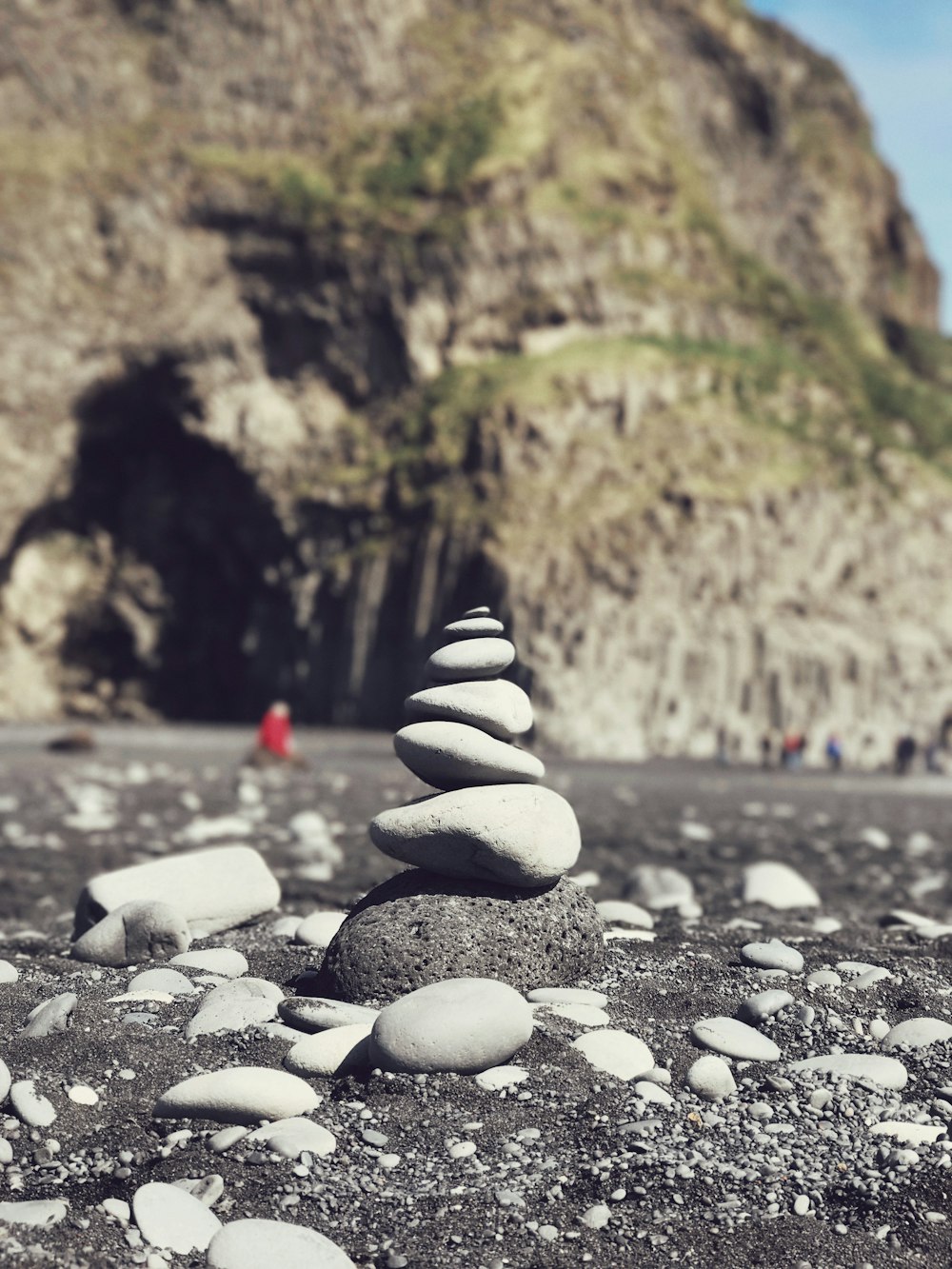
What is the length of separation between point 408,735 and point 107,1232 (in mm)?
2677

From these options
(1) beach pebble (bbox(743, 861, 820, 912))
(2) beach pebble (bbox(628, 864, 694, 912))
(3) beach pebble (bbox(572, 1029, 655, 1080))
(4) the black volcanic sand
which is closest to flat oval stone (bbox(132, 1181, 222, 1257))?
(4) the black volcanic sand

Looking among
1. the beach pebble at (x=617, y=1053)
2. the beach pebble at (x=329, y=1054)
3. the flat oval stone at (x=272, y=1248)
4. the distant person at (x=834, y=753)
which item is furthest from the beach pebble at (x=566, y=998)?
the distant person at (x=834, y=753)

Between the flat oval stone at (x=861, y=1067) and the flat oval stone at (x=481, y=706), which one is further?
the flat oval stone at (x=481, y=706)

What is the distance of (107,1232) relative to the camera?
2.95m

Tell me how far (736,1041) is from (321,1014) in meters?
1.51

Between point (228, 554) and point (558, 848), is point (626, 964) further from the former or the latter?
point (228, 554)

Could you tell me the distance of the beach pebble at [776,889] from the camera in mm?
7590

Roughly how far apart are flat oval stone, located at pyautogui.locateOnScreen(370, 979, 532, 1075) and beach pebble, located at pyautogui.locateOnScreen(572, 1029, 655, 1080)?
0.24m

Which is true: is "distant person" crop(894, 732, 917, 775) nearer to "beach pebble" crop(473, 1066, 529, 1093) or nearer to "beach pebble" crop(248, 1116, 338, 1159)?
"beach pebble" crop(473, 1066, 529, 1093)

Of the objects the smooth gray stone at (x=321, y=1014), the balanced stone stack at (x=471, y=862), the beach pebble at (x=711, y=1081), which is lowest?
the smooth gray stone at (x=321, y=1014)

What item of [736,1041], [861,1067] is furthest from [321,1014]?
[861,1067]

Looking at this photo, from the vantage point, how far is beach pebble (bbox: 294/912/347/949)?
5.67 meters

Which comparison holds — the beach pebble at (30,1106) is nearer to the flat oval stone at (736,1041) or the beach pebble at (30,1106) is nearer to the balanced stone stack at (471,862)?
the balanced stone stack at (471,862)

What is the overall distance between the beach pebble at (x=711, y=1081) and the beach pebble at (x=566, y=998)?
2.26 feet
